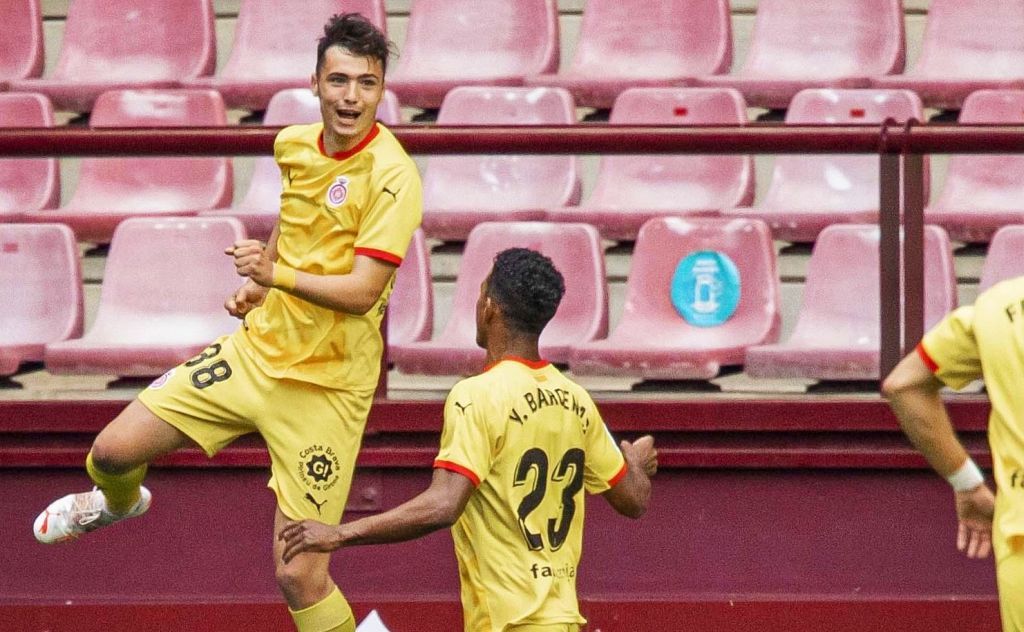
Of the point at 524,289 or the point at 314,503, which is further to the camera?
the point at 314,503

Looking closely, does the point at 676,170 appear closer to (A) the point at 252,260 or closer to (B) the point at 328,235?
(B) the point at 328,235

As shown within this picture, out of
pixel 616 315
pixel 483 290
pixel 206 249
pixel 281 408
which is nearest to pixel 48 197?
pixel 206 249

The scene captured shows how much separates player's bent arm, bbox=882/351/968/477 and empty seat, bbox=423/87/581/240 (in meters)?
3.20

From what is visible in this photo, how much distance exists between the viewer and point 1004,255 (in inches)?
223

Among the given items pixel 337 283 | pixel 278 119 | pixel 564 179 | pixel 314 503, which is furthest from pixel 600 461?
pixel 278 119

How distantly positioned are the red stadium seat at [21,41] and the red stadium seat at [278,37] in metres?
0.78

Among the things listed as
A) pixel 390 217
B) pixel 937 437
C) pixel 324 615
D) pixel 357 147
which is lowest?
pixel 324 615

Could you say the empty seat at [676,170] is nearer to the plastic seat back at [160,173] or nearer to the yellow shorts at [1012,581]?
the plastic seat back at [160,173]

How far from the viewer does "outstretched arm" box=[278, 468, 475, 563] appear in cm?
358

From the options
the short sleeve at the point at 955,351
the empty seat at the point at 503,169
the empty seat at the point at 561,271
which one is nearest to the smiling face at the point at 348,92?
the empty seat at the point at 561,271

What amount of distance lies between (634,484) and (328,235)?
3.16 ft

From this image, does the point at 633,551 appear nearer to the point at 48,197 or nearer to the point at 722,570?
the point at 722,570

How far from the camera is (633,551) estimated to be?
5.13 m

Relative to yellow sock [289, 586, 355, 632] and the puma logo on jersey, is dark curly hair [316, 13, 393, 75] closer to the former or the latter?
the puma logo on jersey
